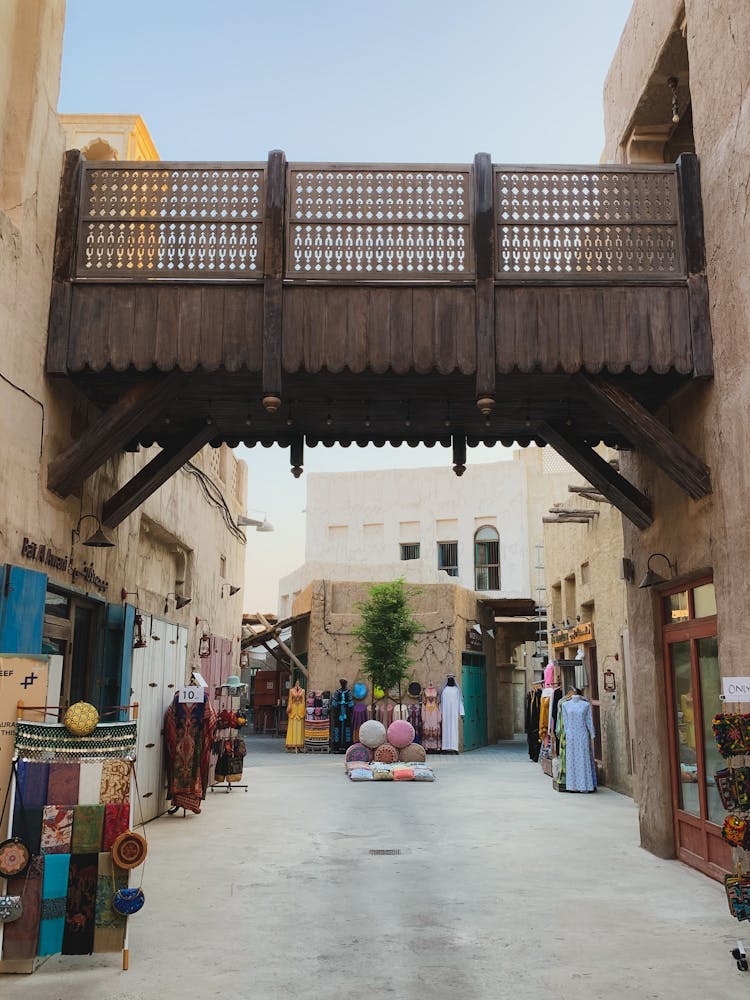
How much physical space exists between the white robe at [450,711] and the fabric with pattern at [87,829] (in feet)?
55.7

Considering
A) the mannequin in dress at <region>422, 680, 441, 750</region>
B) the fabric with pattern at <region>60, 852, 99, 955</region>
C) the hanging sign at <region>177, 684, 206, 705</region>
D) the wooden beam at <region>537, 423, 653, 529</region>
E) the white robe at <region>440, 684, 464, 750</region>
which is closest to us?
the fabric with pattern at <region>60, 852, 99, 955</region>

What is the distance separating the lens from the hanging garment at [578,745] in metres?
13.8

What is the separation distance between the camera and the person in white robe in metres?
21.5

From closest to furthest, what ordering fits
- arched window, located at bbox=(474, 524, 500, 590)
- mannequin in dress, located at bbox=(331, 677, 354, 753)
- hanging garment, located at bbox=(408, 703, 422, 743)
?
hanging garment, located at bbox=(408, 703, 422, 743) → mannequin in dress, located at bbox=(331, 677, 354, 753) → arched window, located at bbox=(474, 524, 500, 590)

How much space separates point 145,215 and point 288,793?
951cm

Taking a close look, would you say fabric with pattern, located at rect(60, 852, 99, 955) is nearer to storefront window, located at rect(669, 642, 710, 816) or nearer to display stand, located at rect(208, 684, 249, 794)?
storefront window, located at rect(669, 642, 710, 816)

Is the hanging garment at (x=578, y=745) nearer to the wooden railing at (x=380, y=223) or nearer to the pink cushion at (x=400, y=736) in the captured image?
the pink cushion at (x=400, y=736)

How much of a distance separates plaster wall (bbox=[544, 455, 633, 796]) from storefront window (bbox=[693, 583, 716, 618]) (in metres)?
4.82

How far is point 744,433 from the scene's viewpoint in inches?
256

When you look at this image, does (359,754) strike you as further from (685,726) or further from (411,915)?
(411,915)

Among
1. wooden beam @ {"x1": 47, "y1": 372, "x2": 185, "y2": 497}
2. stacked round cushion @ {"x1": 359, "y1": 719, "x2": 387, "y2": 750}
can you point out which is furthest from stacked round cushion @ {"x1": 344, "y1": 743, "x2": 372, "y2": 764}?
wooden beam @ {"x1": 47, "y1": 372, "x2": 185, "y2": 497}

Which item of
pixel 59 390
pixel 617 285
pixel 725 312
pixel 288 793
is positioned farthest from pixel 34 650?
pixel 288 793

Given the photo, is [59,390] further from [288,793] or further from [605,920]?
[288,793]

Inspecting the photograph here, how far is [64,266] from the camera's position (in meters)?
7.12
